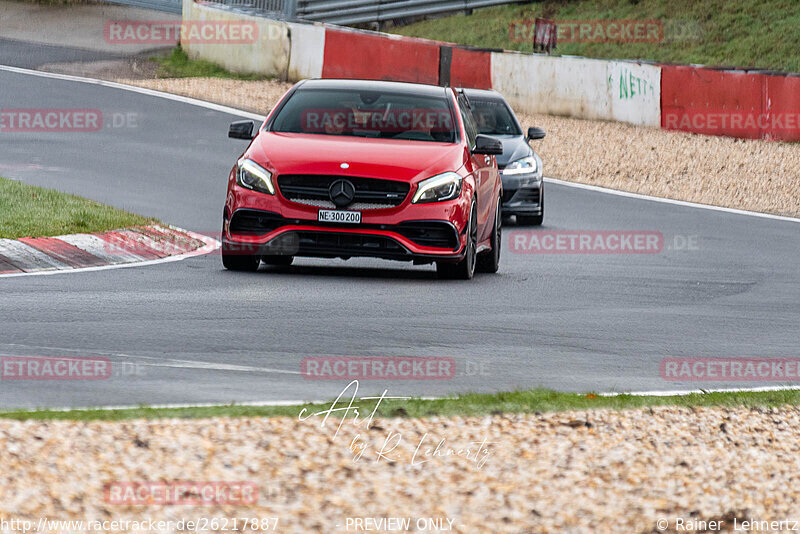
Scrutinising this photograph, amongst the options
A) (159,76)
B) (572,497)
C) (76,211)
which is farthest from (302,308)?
(159,76)

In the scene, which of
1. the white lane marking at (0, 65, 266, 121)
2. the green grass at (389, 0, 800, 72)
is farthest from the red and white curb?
the green grass at (389, 0, 800, 72)

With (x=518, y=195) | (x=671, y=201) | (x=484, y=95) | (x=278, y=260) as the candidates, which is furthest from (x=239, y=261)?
(x=671, y=201)

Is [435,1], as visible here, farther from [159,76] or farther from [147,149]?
[147,149]

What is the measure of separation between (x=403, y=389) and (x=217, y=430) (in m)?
1.65

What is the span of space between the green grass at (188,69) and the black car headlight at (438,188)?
19.3 m

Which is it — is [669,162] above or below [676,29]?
below

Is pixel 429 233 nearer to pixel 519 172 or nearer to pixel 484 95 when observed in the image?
pixel 519 172

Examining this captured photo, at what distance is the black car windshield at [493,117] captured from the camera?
19.0 metres

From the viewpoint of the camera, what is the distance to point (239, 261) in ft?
40.3

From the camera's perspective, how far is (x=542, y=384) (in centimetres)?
Result: 820

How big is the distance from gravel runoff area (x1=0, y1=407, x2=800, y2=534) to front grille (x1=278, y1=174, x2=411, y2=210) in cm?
490

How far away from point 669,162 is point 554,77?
452 centimetres

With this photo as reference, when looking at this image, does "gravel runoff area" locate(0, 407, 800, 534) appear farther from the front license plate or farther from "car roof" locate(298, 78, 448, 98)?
"car roof" locate(298, 78, 448, 98)

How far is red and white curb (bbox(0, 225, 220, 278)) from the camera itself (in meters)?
11.9
